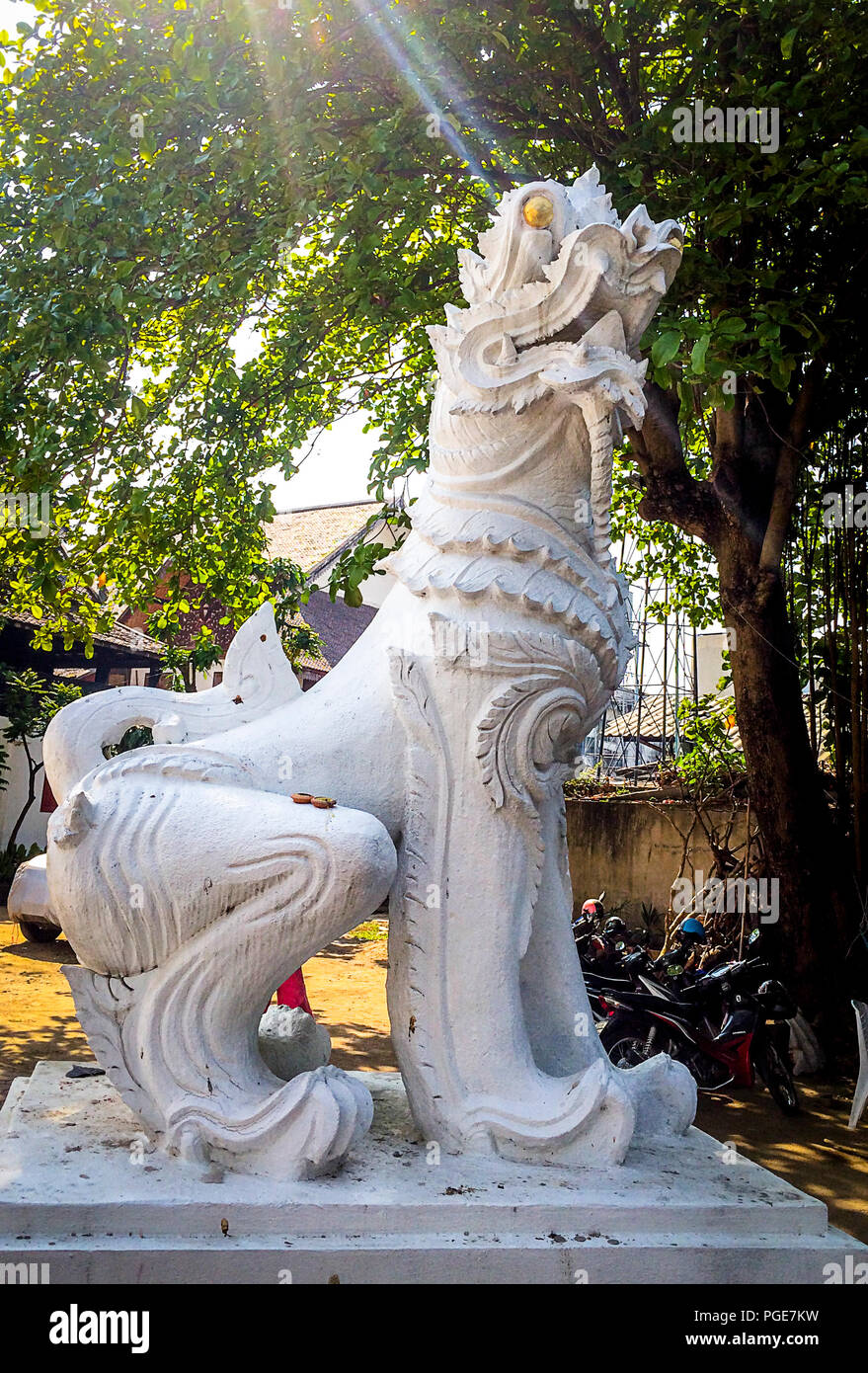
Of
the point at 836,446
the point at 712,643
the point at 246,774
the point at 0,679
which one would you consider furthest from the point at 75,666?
the point at 246,774

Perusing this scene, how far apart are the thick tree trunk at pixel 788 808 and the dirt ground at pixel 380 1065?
0.63 meters

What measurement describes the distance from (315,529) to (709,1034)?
1991cm

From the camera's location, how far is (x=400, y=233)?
526 cm

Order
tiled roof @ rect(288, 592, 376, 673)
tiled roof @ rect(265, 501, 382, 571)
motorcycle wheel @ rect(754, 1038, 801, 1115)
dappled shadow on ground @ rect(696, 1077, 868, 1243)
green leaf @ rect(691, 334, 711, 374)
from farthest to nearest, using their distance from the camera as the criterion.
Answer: tiled roof @ rect(265, 501, 382, 571) < tiled roof @ rect(288, 592, 376, 673) < motorcycle wheel @ rect(754, 1038, 801, 1115) < dappled shadow on ground @ rect(696, 1077, 868, 1243) < green leaf @ rect(691, 334, 711, 374)

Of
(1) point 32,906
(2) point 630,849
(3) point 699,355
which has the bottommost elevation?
(1) point 32,906

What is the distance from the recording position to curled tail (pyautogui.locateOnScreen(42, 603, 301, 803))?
2.67m

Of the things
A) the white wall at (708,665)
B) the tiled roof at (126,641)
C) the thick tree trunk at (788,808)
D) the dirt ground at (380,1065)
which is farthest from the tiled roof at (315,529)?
the thick tree trunk at (788,808)

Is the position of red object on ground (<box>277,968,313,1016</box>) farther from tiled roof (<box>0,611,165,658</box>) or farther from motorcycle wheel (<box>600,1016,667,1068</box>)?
tiled roof (<box>0,611,165,658</box>)

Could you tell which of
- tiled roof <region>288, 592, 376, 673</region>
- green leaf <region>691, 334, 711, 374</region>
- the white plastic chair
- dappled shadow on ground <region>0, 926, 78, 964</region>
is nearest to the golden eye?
green leaf <region>691, 334, 711, 374</region>

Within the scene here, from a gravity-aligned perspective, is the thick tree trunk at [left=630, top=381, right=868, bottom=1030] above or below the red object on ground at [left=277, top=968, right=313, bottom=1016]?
above

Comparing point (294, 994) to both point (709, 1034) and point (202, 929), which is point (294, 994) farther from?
point (709, 1034)

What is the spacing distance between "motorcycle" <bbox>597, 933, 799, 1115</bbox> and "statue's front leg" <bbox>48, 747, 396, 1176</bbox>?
3.85 metres

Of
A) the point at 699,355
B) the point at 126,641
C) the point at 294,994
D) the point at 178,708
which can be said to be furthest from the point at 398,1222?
the point at 126,641
